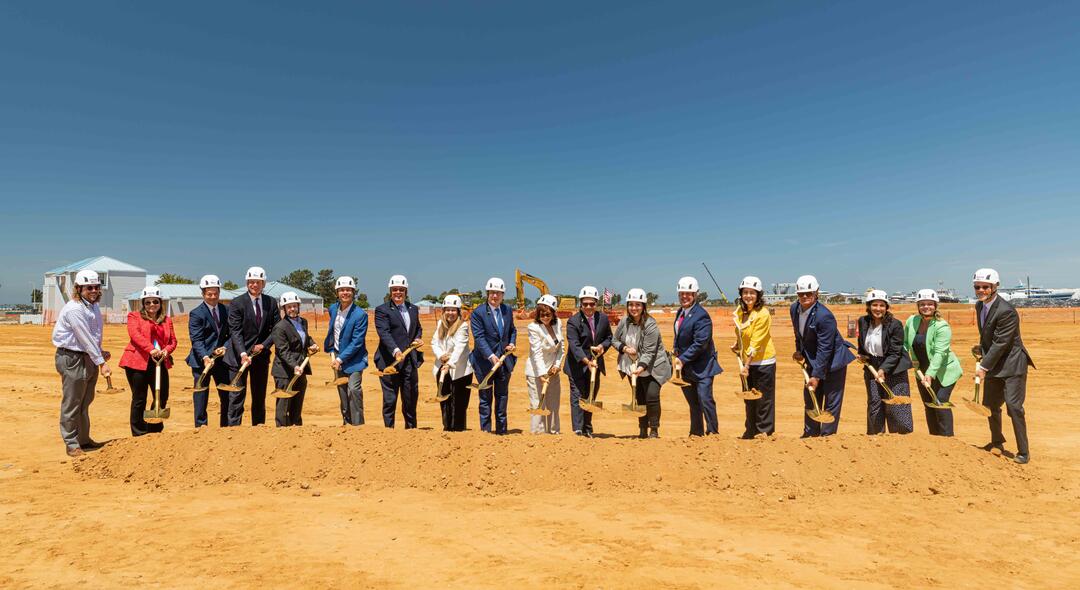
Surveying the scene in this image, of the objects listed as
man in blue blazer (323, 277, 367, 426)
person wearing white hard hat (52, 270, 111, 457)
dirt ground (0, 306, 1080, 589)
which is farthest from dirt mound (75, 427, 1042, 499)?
man in blue blazer (323, 277, 367, 426)

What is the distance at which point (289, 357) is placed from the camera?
6770mm

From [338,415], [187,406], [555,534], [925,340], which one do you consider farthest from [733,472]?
[187,406]

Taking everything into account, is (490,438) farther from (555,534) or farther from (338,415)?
(338,415)

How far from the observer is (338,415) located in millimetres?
10297

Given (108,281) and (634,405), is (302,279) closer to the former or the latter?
(108,281)

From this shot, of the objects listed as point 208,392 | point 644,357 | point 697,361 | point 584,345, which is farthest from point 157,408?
point 697,361

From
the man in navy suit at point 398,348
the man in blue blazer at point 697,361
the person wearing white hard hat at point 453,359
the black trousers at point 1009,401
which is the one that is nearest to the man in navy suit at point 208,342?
the man in navy suit at point 398,348

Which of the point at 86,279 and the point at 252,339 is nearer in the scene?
the point at 86,279

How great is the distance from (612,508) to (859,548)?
1.84 metres

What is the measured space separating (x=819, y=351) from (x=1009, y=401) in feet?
6.47

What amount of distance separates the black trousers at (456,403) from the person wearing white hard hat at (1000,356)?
5714 millimetres

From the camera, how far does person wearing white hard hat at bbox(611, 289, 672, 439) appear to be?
660 cm

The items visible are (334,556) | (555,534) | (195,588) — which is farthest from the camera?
(555,534)

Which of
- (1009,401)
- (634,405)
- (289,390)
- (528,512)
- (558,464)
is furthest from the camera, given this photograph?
(289,390)
